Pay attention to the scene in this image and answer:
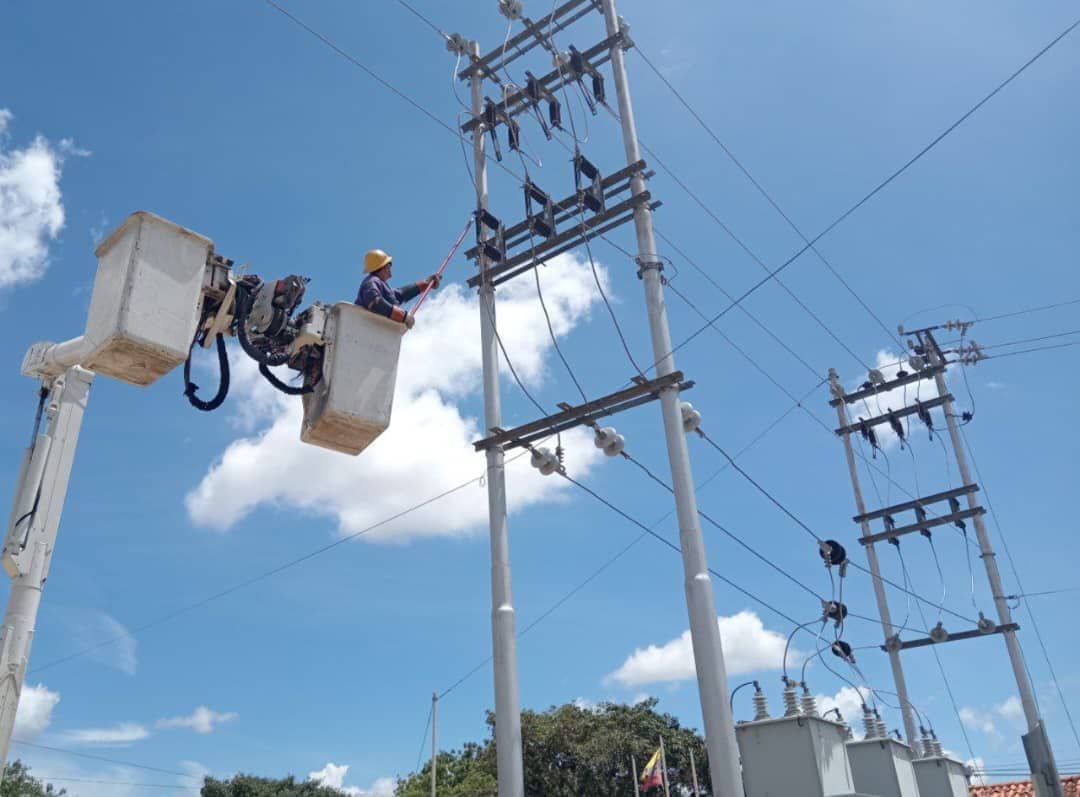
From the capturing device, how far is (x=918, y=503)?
62.9ft

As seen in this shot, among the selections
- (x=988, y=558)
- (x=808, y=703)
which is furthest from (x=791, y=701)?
(x=988, y=558)

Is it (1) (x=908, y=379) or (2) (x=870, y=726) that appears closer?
(2) (x=870, y=726)

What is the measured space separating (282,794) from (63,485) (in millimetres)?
36111

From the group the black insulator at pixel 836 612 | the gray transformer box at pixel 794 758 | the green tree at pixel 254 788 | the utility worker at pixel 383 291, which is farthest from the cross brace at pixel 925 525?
the green tree at pixel 254 788

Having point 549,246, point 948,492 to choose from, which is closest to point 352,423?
point 549,246

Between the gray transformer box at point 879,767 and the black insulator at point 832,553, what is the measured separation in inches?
133

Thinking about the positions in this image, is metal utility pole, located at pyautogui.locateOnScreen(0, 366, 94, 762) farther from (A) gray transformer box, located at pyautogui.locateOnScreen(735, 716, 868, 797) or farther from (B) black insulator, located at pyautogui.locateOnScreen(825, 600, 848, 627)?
(B) black insulator, located at pyautogui.locateOnScreen(825, 600, 848, 627)

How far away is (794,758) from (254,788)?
34.6 meters

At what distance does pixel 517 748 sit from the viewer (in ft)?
31.9

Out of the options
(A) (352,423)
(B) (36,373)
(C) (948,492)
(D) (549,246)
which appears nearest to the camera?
(A) (352,423)

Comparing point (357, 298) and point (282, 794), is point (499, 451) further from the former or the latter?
point (282, 794)

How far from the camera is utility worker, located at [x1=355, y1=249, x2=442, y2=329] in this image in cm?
730

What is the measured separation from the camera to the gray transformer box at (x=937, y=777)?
1441 centimetres

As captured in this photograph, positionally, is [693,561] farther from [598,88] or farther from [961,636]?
[961,636]
